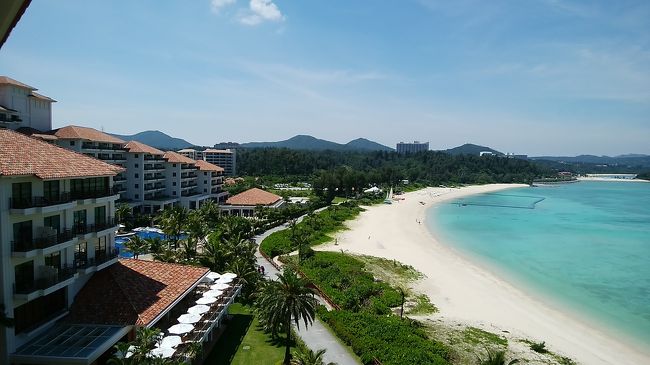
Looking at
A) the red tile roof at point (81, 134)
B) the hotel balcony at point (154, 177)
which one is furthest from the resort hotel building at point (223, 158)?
the red tile roof at point (81, 134)

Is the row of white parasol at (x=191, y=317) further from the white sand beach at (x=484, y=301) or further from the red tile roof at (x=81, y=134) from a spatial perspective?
the red tile roof at (x=81, y=134)

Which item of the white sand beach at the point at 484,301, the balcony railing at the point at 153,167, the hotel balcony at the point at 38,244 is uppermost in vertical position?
the balcony railing at the point at 153,167

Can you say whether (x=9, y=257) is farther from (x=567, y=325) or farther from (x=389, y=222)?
(x=389, y=222)

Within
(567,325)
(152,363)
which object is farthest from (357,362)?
(567,325)

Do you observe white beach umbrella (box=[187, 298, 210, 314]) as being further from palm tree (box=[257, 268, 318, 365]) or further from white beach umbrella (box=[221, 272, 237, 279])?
white beach umbrella (box=[221, 272, 237, 279])

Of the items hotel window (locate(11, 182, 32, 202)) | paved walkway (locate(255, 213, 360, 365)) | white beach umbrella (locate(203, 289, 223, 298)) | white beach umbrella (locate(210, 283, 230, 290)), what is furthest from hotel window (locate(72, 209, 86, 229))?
paved walkway (locate(255, 213, 360, 365))
